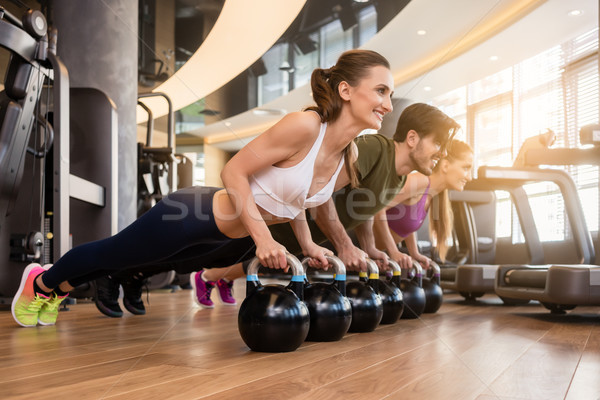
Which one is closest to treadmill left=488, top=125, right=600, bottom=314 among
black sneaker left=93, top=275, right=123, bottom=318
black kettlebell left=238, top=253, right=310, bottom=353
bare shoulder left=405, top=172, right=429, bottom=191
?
bare shoulder left=405, top=172, right=429, bottom=191

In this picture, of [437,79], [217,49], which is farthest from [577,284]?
[217,49]

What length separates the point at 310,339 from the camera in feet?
5.44

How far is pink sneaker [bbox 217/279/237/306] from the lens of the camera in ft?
9.94

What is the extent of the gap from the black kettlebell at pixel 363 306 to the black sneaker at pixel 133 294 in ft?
3.48

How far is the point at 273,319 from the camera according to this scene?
4.55ft

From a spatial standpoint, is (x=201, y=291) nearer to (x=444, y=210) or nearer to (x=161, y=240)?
(x=161, y=240)

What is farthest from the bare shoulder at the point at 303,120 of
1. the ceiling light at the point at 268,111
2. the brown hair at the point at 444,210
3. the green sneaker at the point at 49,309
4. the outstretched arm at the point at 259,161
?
the ceiling light at the point at 268,111

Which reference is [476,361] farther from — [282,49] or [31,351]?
[282,49]

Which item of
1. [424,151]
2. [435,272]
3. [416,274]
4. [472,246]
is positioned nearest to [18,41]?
[424,151]

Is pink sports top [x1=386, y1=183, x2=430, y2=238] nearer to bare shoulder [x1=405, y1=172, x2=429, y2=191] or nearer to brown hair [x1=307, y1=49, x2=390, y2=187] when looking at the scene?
bare shoulder [x1=405, y1=172, x2=429, y2=191]

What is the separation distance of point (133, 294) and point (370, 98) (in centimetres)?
153

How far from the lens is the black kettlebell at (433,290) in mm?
2592

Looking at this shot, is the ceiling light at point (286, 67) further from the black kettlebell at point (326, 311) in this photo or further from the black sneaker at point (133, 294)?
the black kettlebell at point (326, 311)

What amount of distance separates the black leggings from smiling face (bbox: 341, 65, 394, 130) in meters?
0.52
